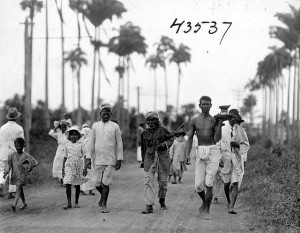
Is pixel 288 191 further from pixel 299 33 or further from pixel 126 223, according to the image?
pixel 299 33

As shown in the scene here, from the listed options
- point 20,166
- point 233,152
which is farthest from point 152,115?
point 20,166

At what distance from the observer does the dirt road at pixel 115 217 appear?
26.2ft

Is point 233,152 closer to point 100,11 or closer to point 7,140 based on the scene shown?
point 7,140

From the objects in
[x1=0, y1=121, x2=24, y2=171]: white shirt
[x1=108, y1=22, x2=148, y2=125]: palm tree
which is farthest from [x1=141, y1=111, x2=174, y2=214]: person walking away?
[x1=108, y1=22, x2=148, y2=125]: palm tree

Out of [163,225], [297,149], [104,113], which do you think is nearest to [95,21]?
[297,149]

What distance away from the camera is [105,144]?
10047 mm

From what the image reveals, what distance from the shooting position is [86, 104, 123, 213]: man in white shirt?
10000 millimetres

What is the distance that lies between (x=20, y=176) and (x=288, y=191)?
452 cm

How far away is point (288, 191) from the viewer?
9.48m

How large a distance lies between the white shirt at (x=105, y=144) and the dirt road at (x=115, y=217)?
88 cm

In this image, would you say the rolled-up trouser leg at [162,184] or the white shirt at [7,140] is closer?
the rolled-up trouser leg at [162,184]

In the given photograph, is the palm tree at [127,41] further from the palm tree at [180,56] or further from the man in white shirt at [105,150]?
the man in white shirt at [105,150]

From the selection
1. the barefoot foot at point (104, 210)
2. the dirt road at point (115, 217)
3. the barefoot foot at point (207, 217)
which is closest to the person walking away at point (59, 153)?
the dirt road at point (115, 217)

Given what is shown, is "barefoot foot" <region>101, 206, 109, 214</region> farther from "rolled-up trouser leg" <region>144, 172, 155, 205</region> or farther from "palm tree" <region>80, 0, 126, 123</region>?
"palm tree" <region>80, 0, 126, 123</region>
